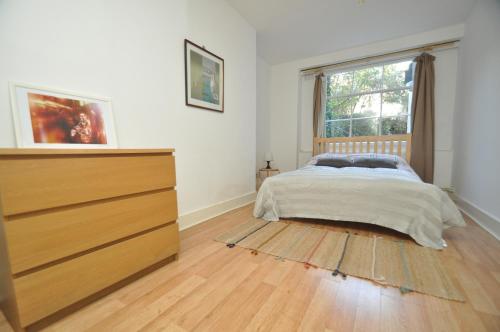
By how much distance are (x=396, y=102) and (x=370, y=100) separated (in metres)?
0.39

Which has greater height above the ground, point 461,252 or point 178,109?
point 178,109

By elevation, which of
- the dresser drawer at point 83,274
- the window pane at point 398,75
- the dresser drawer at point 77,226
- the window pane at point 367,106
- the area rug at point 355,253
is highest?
the window pane at point 398,75

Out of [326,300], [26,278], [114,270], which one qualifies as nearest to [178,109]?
[114,270]

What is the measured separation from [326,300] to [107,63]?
78.3 inches

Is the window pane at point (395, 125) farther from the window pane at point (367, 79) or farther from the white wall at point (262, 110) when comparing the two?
the white wall at point (262, 110)

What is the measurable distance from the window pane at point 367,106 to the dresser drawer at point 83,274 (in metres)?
3.74

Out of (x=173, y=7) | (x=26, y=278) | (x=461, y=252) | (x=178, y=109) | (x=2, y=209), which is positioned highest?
(x=173, y=7)

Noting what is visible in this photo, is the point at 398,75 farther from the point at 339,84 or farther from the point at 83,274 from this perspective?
the point at 83,274

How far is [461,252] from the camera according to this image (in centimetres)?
147

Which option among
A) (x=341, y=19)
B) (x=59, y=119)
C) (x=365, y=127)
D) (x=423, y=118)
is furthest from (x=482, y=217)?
(x=59, y=119)

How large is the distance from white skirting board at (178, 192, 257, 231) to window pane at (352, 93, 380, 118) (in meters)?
2.50

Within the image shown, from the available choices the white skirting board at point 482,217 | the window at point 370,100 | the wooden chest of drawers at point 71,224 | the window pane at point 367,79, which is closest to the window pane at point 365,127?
the window at point 370,100

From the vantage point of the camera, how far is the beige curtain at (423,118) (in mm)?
2992

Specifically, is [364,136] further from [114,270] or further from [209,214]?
[114,270]
